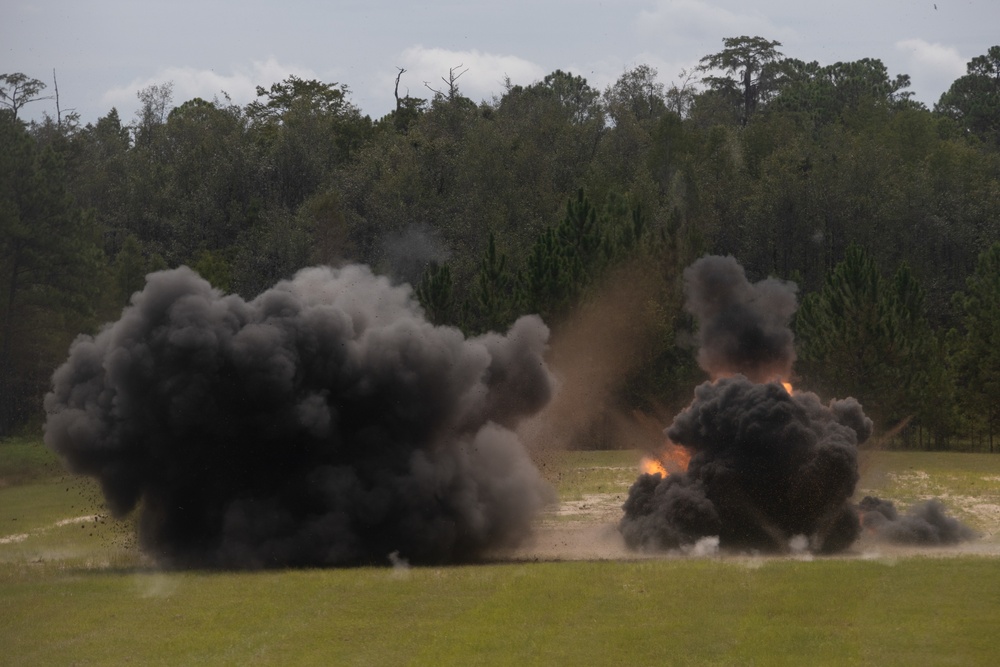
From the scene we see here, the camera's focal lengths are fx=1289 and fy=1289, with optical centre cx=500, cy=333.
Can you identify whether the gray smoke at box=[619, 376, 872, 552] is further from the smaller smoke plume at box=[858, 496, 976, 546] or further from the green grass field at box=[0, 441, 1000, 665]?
the green grass field at box=[0, 441, 1000, 665]

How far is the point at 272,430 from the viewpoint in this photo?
3569 centimetres

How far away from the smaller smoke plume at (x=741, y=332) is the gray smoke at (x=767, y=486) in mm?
8905

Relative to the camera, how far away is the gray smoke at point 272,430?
35125 mm

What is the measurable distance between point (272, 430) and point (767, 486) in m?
14.7

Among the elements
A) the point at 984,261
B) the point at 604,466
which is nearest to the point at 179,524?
the point at 604,466

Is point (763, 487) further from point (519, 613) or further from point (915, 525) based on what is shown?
point (519, 613)

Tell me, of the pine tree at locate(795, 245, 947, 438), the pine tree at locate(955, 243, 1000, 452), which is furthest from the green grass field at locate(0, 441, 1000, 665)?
the pine tree at locate(955, 243, 1000, 452)

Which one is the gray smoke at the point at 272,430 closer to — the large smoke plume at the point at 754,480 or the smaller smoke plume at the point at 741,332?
the large smoke plume at the point at 754,480

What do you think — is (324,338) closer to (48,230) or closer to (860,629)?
(860,629)

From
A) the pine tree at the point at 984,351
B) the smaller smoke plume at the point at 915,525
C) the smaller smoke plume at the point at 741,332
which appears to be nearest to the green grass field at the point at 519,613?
the smaller smoke plume at the point at 915,525

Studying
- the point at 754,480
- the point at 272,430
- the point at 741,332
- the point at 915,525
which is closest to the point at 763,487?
Result: the point at 754,480

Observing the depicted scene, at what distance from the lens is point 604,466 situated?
2662 inches

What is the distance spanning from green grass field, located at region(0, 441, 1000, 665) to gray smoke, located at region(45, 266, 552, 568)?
191 cm

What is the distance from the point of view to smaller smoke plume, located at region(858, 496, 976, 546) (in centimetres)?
3991
